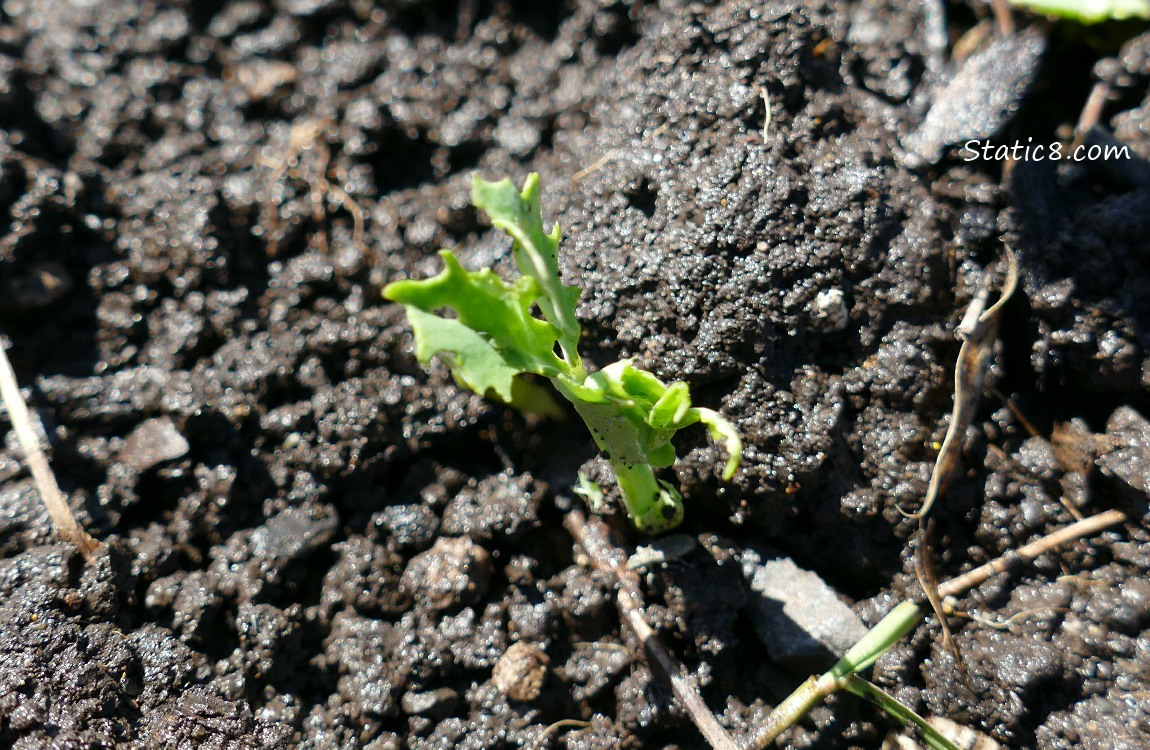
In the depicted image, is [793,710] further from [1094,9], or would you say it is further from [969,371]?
[1094,9]

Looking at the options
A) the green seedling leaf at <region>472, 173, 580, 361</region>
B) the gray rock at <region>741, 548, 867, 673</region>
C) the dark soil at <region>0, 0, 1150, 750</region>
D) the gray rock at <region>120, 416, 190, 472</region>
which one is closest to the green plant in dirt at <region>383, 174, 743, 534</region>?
the green seedling leaf at <region>472, 173, 580, 361</region>

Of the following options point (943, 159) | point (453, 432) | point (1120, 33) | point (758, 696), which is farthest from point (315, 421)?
point (1120, 33)

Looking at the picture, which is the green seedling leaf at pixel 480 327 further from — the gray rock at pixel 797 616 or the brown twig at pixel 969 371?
the brown twig at pixel 969 371

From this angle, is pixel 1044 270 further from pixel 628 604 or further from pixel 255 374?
pixel 255 374

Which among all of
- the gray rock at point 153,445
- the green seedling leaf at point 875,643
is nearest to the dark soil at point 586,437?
the gray rock at point 153,445

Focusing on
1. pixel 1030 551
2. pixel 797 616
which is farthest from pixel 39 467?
pixel 1030 551

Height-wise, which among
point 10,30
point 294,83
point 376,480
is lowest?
point 376,480
